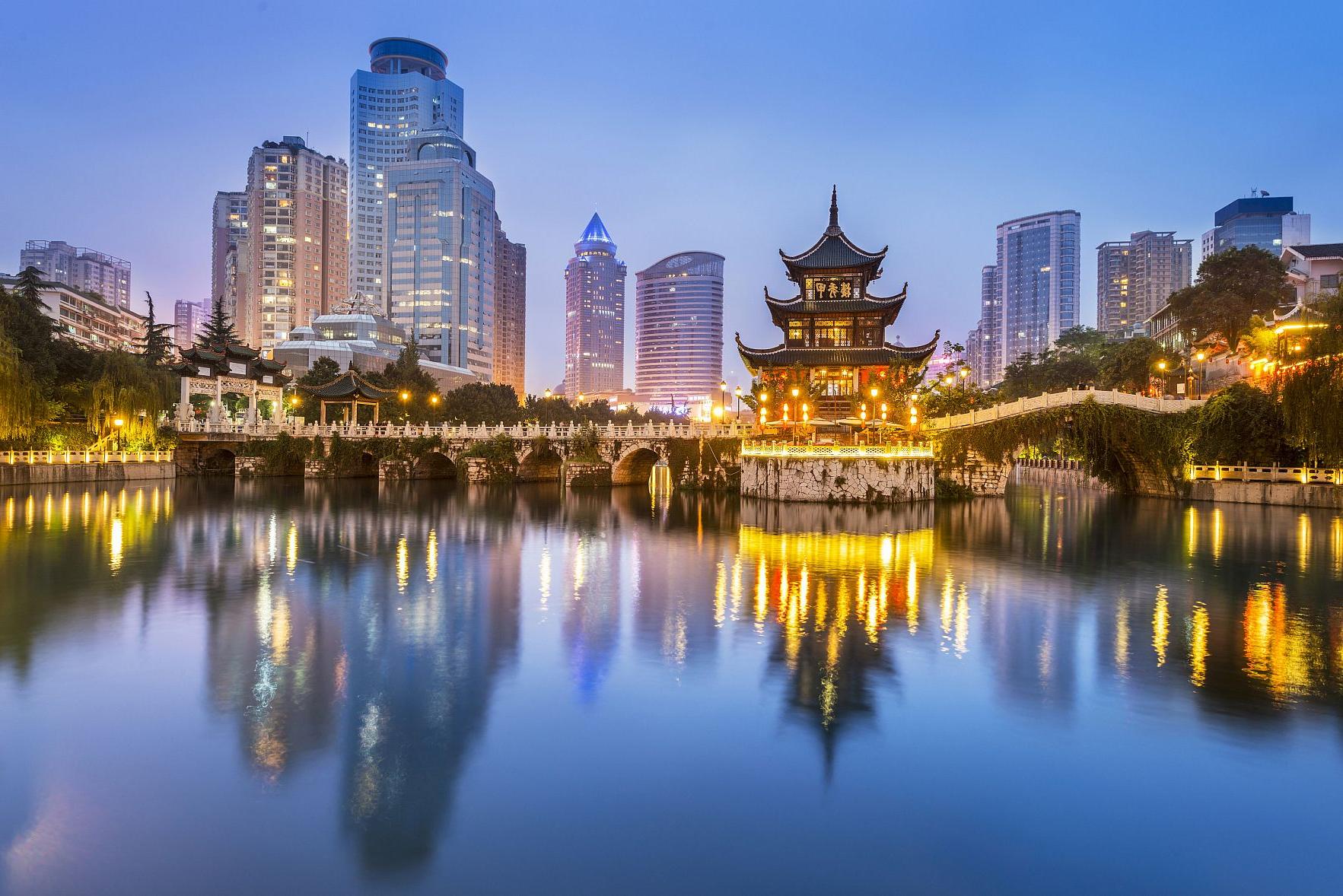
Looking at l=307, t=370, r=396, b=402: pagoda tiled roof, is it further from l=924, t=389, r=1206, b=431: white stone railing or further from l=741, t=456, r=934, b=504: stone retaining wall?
l=924, t=389, r=1206, b=431: white stone railing

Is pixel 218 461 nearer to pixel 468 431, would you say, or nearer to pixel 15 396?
pixel 468 431

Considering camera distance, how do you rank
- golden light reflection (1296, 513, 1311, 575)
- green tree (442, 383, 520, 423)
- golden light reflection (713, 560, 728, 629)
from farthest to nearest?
green tree (442, 383, 520, 423)
golden light reflection (1296, 513, 1311, 575)
golden light reflection (713, 560, 728, 629)

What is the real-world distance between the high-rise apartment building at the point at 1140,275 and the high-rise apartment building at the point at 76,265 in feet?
762

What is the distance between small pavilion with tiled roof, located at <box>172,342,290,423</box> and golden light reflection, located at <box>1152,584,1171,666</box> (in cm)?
5674

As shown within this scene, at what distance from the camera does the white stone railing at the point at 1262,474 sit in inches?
1379

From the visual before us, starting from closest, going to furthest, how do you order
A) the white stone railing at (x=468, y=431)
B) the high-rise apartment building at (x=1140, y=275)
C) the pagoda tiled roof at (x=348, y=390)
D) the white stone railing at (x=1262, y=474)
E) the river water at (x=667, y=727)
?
1. the river water at (x=667, y=727)
2. the white stone railing at (x=1262, y=474)
3. the white stone railing at (x=468, y=431)
4. the pagoda tiled roof at (x=348, y=390)
5. the high-rise apartment building at (x=1140, y=275)

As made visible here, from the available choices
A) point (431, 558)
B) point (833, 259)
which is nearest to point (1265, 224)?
point (833, 259)

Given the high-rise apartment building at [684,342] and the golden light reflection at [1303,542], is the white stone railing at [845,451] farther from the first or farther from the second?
the high-rise apartment building at [684,342]

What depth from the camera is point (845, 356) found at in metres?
43.9

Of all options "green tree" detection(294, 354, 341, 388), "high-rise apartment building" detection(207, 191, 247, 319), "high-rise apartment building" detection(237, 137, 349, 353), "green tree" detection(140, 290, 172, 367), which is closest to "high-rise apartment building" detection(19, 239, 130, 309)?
"high-rise apartment building" detection(207, 191, 247, 319)

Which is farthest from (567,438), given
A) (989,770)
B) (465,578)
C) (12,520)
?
(989,770)

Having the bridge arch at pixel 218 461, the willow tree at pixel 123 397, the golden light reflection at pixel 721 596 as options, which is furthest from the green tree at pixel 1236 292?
the bridge arch at pixel 218 461

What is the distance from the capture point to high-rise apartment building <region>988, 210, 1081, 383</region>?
619ft

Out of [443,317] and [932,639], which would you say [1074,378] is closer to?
[932,639]
